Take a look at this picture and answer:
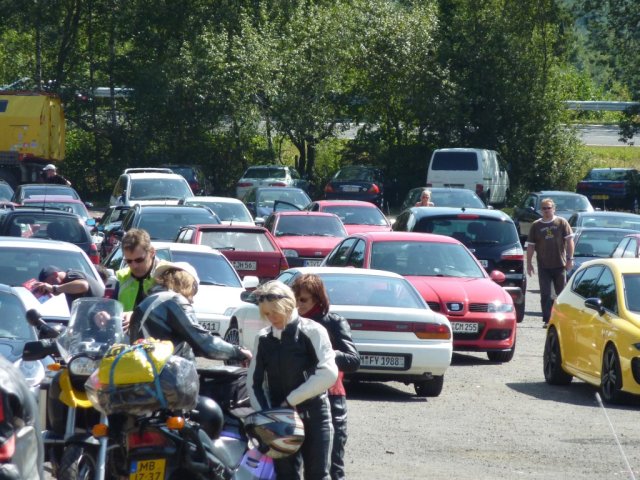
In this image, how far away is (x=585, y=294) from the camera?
1401 cm

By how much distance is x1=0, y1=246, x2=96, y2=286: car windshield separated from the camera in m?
13.4

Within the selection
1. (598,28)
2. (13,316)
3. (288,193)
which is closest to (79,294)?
(13,316)

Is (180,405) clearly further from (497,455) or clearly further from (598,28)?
(598,28)

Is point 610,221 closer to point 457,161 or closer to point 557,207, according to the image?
point 557,207

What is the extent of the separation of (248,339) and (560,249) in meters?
7.56

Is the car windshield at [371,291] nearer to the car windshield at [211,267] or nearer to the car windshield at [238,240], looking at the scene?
the car windshield at [211,267]

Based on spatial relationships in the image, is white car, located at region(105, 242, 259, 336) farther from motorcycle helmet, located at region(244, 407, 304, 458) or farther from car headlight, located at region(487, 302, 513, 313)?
motorcycle helmet, located at region(244, 407, 304, 458)

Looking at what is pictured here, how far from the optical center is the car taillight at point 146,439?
6688 millimetres

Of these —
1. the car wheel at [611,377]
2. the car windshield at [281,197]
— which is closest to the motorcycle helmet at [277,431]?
the car wheel at [611,377]

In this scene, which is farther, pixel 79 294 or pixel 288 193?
pixel 288 193

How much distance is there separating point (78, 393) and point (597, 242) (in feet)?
56.8

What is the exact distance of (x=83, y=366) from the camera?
722 cm

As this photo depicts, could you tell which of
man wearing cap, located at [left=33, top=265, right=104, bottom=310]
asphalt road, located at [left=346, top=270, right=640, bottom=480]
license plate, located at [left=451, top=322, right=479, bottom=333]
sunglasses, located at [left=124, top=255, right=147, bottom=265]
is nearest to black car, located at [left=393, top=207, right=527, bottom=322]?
license plate, located at [left=451, top=322, right=479, bottom=333]

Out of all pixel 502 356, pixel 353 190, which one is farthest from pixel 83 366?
pixel 353 190
